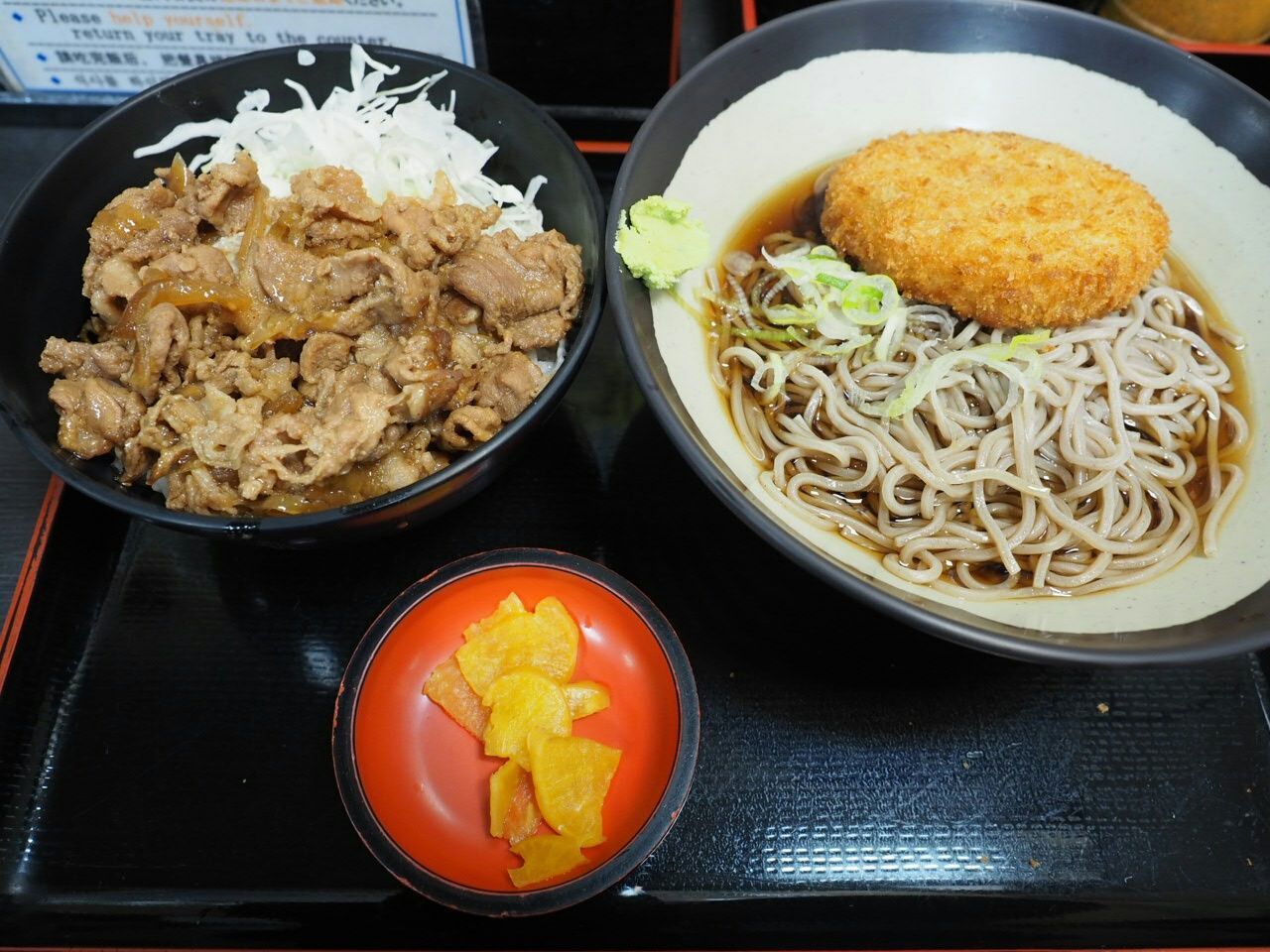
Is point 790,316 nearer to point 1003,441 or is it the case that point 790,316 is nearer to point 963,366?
point 963,366

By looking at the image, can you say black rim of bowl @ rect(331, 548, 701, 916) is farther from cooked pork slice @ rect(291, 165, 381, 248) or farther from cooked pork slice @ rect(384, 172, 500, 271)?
cooked pork slice @ rect(291, 165, 381, 248)

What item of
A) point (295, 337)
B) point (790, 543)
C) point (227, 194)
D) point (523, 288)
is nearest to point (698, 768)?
point (790, 543)

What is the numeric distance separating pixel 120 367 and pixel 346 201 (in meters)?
0.69

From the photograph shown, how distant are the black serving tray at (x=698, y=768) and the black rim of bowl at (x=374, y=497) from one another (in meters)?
0.45

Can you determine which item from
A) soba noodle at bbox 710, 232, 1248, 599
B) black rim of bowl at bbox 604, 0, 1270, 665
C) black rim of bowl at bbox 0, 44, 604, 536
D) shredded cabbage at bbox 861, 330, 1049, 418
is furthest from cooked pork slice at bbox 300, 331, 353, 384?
shredded cabbage at bbox 861, 330, 1049, 418

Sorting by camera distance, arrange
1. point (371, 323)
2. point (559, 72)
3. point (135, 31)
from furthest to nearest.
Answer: point (559, 72) → point (135, 31) → point (371, 323)

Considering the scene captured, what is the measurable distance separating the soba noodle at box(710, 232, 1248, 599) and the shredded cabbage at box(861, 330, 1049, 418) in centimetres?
2

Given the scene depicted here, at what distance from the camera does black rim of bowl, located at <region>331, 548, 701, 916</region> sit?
1.56 m

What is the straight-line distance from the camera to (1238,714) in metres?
1.97

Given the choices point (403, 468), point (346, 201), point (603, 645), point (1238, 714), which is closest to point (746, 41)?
point (346, 201)

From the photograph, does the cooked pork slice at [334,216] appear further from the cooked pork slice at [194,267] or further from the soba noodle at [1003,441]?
the soba noodle at [1003,441]

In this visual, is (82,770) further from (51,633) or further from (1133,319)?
(1133,319)

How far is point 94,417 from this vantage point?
1.77 meters

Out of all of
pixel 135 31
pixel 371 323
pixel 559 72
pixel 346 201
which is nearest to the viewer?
pixel 371 323
